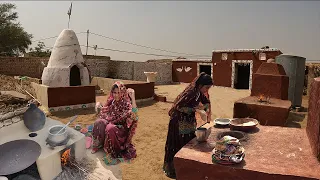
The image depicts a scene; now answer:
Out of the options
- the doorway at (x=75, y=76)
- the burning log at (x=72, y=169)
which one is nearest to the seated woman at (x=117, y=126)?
the burning log at (x=72, y=169)

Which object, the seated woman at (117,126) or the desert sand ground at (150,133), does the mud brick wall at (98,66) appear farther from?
the seated woman at (117,126)

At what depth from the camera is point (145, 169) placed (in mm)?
3924

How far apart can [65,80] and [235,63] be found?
10.7 m

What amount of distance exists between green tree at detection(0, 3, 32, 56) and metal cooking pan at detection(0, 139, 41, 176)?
22.4 meters

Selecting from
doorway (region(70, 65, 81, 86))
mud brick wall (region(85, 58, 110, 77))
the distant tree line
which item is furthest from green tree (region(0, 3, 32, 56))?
doorway (region(70, 65, 81, 86))

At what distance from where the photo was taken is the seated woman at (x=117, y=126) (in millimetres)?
4254

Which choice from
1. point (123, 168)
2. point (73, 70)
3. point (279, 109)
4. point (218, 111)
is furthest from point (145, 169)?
point (73, 70)

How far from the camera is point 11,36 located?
2214 cm

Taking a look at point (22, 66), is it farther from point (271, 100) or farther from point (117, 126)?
point (271, 100)

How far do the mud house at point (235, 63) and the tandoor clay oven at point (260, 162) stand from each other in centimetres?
1219

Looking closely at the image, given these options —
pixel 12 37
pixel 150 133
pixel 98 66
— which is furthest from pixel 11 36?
pixel 150 133

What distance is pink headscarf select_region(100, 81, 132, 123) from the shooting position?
4.36 meters

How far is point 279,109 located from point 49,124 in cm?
468

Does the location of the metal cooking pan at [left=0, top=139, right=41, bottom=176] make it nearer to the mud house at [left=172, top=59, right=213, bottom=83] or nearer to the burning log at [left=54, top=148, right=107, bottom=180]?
the burning log at [left=54, top=148, right=107, bottom=180]
